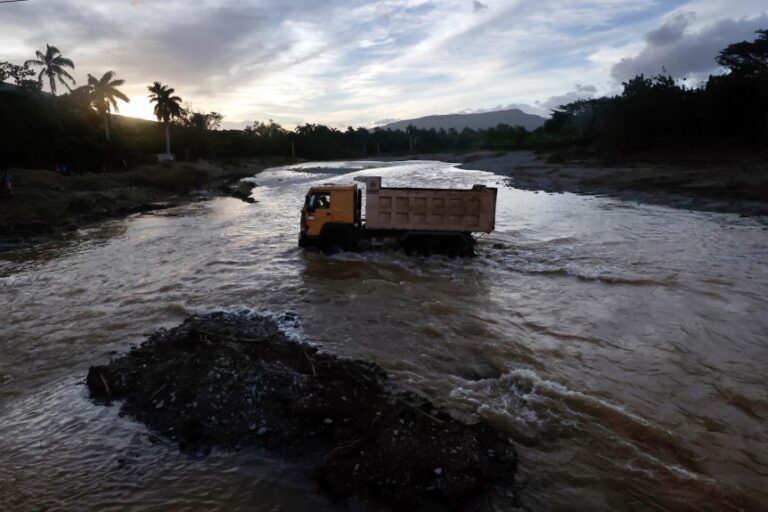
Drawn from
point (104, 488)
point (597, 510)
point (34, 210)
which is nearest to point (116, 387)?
point (104, 488)

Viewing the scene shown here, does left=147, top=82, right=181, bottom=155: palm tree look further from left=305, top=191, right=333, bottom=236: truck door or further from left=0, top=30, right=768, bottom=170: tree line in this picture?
left=305, top=191, right=333, bottom=236: truck door

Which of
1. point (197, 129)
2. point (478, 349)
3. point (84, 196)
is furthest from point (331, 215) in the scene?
point (197, 129)

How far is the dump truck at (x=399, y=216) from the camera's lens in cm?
1470

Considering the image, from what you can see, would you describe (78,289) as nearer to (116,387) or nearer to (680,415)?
(116,387)

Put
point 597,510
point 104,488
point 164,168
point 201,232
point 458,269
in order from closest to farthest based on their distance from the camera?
point 597,510 < point 104,488 < point 458,269 < point 201,232 < point 164,168

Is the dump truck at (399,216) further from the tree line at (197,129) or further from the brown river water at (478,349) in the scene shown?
the tree line at (197,129)

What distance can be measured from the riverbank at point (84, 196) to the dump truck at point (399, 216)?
1227cm

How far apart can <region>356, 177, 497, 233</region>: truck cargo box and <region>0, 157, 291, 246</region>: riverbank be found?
14020 mm

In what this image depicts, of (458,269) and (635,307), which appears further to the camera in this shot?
(458,269)

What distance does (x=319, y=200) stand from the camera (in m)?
14.7

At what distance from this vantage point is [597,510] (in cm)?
455

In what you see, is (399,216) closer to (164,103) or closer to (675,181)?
(675,181)

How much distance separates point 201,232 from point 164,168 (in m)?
26.3

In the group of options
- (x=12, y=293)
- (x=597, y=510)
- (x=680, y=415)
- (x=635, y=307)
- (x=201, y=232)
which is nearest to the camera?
(x=597, y=510)
